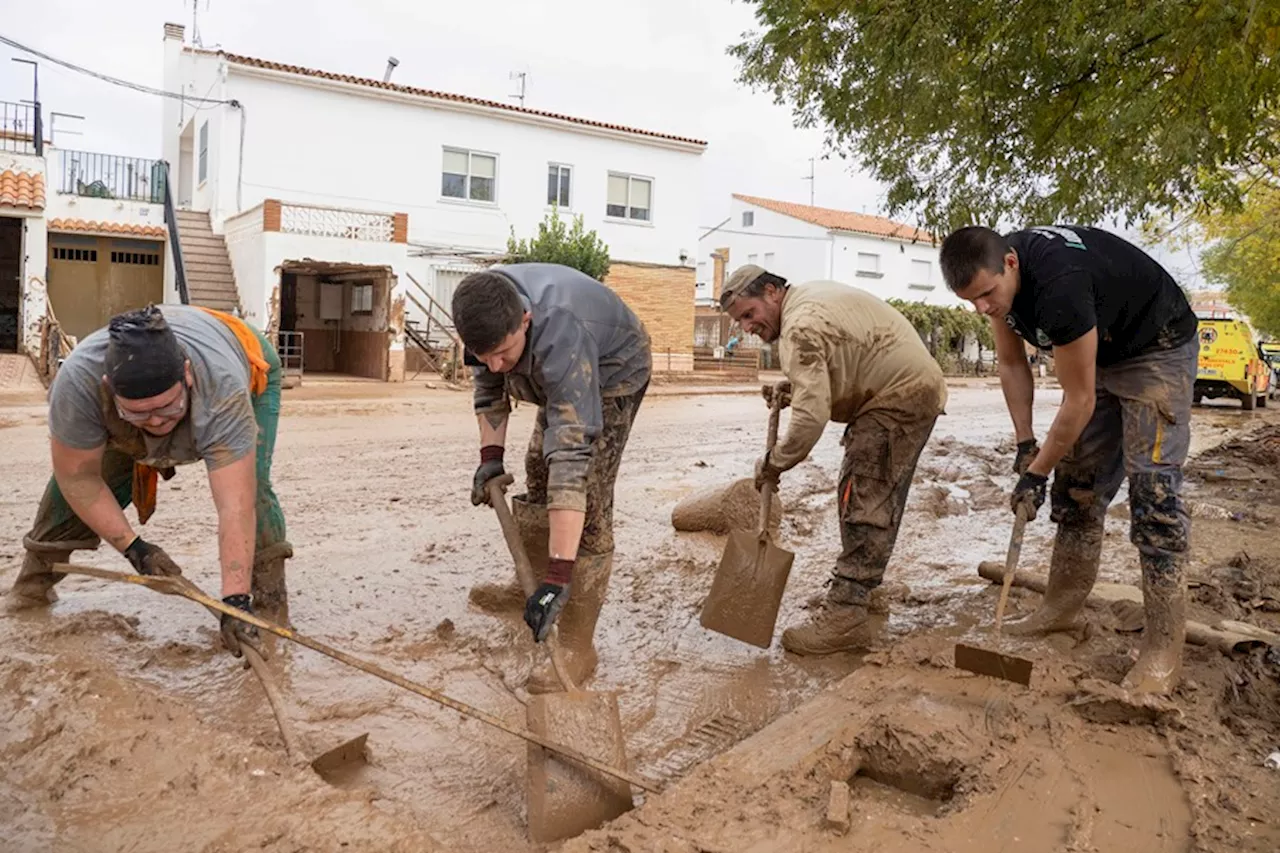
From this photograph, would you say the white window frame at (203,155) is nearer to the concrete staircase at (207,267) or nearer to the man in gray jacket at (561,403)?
the concrete staircase at (207,267)

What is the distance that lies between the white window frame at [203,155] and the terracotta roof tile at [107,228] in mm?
1576

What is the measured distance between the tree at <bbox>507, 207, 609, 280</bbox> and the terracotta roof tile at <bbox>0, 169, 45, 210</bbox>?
25.9 ft

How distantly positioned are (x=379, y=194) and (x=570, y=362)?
1835 cm

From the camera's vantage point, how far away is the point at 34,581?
4.09m

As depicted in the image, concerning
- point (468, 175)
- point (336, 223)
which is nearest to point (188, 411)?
point (336, 223)

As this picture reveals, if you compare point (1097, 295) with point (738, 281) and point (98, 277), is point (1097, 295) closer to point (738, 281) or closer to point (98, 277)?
point (738, 281)

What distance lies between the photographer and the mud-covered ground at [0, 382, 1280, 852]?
263 cm

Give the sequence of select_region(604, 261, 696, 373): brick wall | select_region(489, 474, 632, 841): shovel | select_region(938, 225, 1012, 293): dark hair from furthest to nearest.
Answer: select_region(604, 261, 696, 373): brick wall, select_region(938, 225, 1012, 293): dark hair, select_region(489, 474, 632, 841): shovel

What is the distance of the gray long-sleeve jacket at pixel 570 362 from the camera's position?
3204 millimetres

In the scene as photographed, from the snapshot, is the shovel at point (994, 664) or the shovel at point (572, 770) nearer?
the shovel at point (572, 770)

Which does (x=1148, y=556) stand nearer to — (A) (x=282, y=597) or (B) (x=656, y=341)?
(A) (x=282, y=597)

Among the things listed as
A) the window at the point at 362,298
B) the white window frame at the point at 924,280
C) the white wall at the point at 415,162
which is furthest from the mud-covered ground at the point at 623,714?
the white window frame at the point at 924,280

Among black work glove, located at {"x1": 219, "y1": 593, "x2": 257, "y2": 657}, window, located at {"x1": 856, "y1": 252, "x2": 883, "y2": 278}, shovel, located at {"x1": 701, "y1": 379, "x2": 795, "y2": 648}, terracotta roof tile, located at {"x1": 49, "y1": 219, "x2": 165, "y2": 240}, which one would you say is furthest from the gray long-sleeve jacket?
window, located at {"x1": 856, "y1": 252, "x2": 883, "y2": 278}

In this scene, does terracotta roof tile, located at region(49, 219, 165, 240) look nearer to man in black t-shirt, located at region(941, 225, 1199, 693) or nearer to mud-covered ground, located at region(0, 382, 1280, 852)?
mud-covered ground, located at region(0, 382, 1280, 852)
